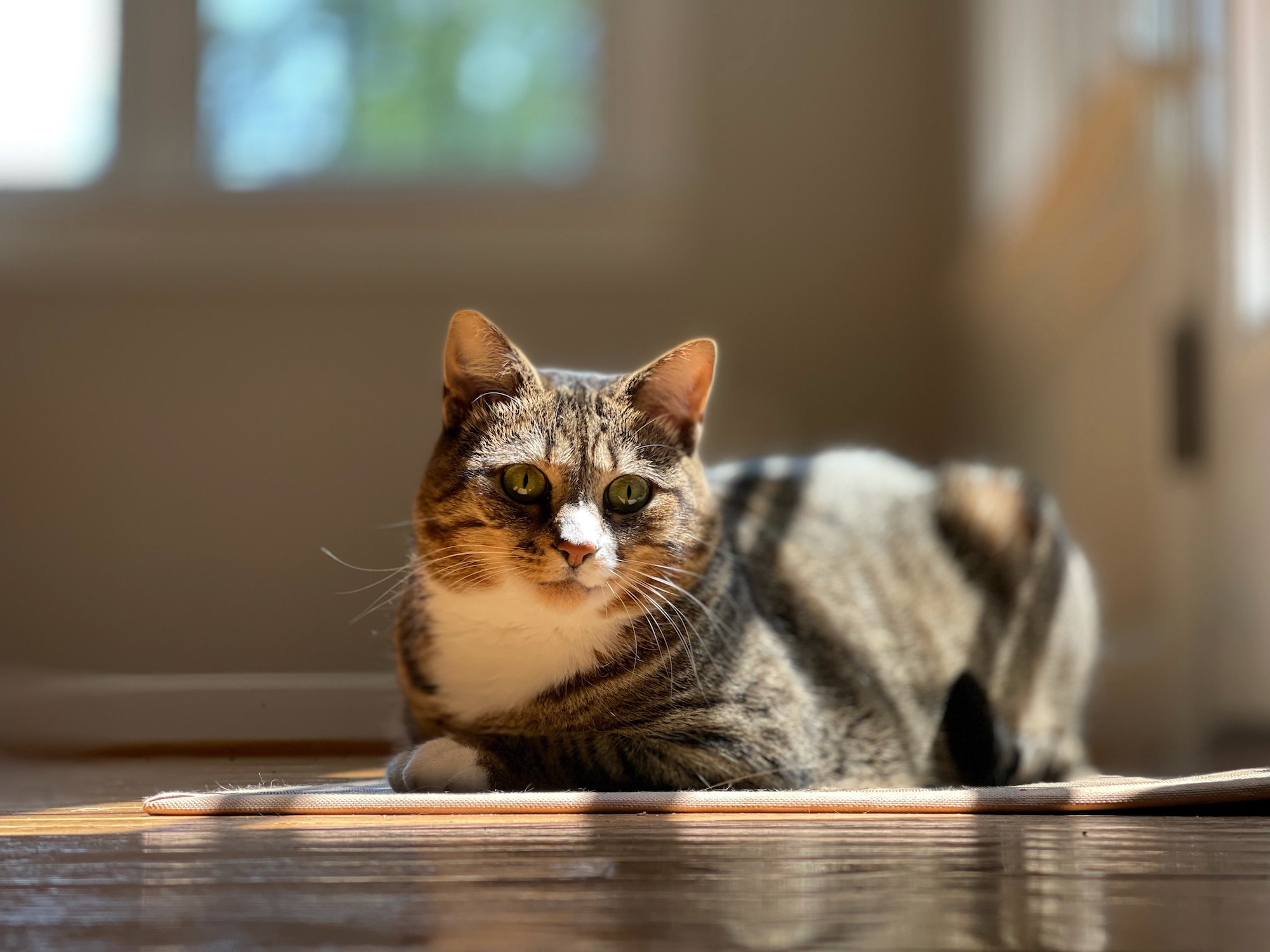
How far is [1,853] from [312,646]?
1.83 meters

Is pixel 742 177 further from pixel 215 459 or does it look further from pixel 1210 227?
pixel 215 459

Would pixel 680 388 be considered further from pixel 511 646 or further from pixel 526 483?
pixel 511 646

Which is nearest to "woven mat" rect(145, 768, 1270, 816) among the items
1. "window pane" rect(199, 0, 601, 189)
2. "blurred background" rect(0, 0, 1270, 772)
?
"blurred background" rect(0, 0, 1270, 772)

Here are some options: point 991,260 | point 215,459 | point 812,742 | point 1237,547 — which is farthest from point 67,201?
point 1237,547

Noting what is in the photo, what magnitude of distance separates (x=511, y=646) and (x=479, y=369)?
29 centimetres

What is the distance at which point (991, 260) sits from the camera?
271 centimetres

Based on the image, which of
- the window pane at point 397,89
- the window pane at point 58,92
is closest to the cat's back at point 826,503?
the window pane at point 397,89

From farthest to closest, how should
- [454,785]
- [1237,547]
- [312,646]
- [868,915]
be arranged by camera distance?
[312,646], [1237,547], [454,785], [868,915]

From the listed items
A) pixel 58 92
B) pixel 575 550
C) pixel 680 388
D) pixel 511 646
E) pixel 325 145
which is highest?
pixel 58 92

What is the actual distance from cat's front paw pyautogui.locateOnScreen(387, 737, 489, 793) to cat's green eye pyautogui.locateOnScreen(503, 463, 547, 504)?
25 cm

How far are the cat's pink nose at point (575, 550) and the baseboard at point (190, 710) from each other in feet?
3.01

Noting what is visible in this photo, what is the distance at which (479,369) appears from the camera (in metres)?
1.25

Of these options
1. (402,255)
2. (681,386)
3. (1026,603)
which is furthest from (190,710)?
(1026,603)

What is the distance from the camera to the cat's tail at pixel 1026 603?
161 centimetres
